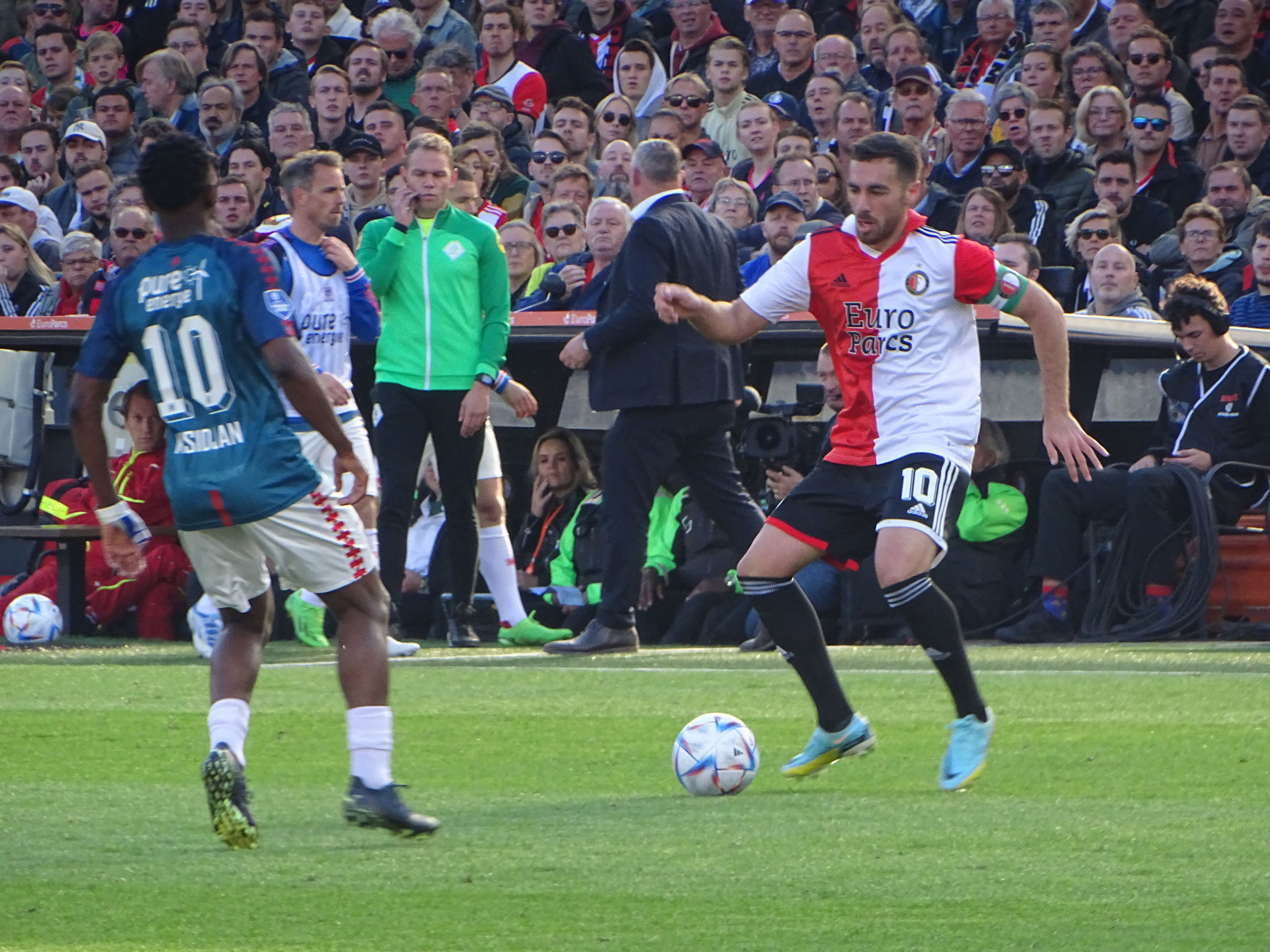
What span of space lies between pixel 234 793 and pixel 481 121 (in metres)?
11.8

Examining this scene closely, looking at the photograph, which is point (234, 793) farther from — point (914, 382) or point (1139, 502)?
point (1139, 502)

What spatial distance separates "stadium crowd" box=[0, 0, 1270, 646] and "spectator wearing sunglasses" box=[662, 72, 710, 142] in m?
0.03

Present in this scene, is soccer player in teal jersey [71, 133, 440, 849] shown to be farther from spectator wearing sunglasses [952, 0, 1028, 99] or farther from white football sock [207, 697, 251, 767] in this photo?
spectator wearing sunglasses [952, 0, 1028, 99]

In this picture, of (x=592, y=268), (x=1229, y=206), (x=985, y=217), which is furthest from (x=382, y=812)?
(x=1229, y=206)

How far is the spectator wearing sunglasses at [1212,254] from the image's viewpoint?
42.5ft

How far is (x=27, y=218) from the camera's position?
17422mm

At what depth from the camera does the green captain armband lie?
6.86 metres

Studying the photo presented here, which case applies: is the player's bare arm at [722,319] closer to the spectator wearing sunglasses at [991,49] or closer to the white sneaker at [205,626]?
the white sneaker at [205,626]

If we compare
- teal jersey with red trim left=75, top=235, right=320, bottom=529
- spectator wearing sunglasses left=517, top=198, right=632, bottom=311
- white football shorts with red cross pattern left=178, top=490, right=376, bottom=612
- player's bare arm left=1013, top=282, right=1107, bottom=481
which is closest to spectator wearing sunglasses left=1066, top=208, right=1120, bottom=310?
spectator wearing sunglasses left=517, top=198, right=632, bottom=311

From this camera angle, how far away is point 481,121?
→ 1670 centimetres

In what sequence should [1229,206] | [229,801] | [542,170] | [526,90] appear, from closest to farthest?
[229,801] → [1229,206] → [542,170] → [526,90]

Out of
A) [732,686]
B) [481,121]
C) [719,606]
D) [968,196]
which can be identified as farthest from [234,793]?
[481,121]

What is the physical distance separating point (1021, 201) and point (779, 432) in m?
3.33

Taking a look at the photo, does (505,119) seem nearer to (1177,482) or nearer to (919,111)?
(919,111)
